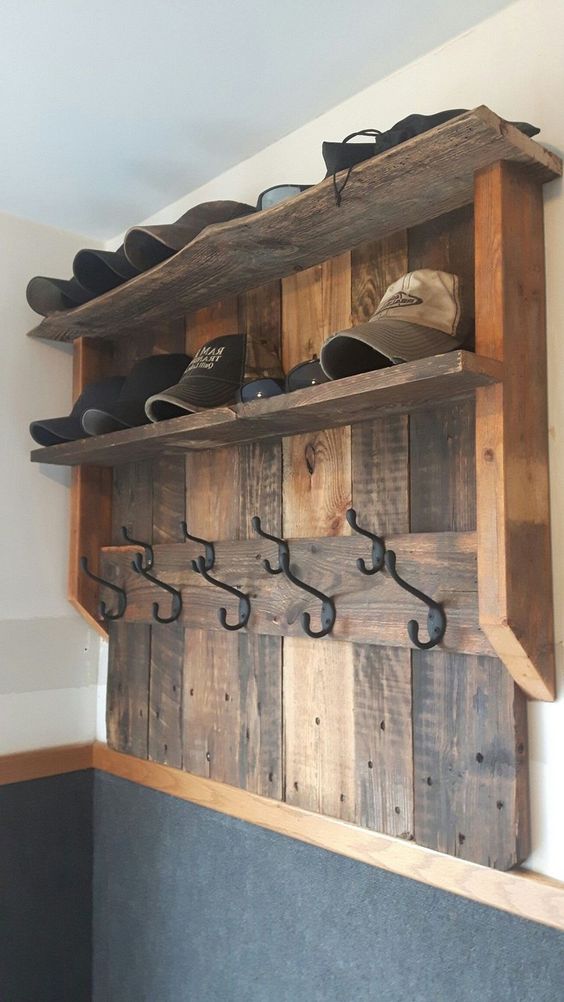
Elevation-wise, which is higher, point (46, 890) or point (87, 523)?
point (87, 523)

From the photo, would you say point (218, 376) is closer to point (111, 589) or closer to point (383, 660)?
point (383, 660)

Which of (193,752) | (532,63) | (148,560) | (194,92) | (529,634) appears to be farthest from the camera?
(148,560)

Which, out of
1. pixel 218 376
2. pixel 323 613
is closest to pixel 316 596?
pixel 323 613

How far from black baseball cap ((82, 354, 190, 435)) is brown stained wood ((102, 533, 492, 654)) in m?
0.25

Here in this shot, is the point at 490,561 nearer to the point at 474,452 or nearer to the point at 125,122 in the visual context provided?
the point at 474,452

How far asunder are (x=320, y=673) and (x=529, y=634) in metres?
0.38

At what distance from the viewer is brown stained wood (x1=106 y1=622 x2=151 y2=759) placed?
1.52 meters

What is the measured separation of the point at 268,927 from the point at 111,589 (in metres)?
0.69

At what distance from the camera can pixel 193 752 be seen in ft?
4.54

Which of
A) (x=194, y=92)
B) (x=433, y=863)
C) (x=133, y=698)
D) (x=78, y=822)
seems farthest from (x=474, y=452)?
(x=78, y=822)

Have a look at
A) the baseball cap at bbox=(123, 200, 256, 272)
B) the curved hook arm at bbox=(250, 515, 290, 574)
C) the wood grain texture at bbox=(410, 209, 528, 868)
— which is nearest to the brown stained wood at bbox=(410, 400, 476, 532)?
the wood grain texture at bbox=(410, 209, 528, 868)

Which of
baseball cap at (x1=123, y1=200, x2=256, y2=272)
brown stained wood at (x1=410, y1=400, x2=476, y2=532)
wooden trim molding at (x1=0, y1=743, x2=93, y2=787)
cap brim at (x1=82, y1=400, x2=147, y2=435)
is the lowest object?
wooden trim molding at (x1=0, y1=743, x2=93, y2=787)

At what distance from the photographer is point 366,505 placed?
1109 millimetres

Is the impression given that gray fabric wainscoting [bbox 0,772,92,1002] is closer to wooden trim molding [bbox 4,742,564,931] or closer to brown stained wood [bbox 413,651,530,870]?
wooden trim molding [bbox 4,742,564,931]
